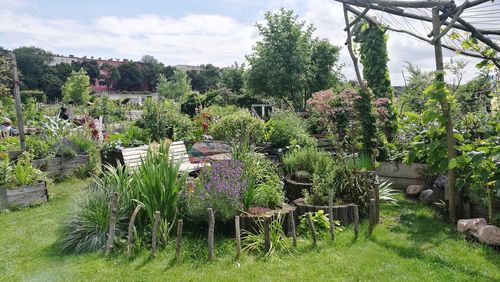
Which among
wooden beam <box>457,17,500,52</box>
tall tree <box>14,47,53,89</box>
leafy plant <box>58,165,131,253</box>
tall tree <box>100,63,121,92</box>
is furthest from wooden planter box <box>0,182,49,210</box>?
tall tree <box>100,63,121,92</box>

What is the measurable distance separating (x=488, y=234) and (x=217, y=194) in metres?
2.88

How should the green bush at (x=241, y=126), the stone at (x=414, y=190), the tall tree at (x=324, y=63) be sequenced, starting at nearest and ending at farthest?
the stone at (x=414, y=190) < the green bush at (x=241, y=126) < the tall tree at (x=324, y=63)

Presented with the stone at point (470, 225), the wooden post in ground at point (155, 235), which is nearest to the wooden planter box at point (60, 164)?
the wooden post in ground at point (155, 235)

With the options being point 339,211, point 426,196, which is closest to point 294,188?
point 339,211

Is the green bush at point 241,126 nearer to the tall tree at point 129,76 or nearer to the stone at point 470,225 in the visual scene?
the stone at point 470,225

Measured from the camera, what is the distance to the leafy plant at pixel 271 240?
3.89 m

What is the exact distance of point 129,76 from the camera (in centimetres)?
7675

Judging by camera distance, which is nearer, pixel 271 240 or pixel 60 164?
pixel 271 240

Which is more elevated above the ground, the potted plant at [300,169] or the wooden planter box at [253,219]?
the potted plant at [300,169]

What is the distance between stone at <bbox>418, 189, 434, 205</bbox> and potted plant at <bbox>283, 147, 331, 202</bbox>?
4.89ft

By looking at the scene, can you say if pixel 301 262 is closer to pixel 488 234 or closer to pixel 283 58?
pixel 488 234

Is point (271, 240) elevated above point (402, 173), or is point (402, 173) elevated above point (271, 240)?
point (402, 173)

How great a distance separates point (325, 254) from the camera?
3805 millimetres

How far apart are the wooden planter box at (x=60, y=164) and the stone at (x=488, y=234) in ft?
22.2
